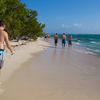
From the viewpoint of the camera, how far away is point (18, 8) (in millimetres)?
28109

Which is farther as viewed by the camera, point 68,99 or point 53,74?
point 53,74

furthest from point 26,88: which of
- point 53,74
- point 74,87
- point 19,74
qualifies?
point 53,74

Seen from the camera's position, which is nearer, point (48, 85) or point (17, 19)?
point (48, 85)

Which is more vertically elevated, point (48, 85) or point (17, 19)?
point (17, 19)

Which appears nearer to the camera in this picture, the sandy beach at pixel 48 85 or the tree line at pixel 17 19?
the sandy beach at pixel 48 85

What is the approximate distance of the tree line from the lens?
2364 centimetres

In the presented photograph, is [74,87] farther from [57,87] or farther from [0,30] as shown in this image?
[0,30]

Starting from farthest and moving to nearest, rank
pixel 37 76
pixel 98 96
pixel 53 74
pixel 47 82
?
pixel 53 74 < pixel 37 76 < pixel 47 82 < pixel 98 96

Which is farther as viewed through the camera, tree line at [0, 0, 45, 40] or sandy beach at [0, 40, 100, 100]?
tree line at [0, 0, 45, 40]

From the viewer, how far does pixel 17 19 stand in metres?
29.9

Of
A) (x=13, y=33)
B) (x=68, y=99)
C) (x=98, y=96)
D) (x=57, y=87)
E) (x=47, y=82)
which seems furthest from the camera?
(x=13, y=33)

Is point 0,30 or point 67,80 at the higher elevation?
point 0,30

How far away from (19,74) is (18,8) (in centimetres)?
1847

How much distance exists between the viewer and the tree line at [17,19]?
931 inches
